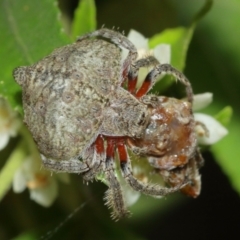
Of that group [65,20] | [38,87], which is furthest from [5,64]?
[65,20]

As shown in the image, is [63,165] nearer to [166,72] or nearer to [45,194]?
[45,194]

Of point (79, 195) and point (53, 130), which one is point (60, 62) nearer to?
point (53, 130)

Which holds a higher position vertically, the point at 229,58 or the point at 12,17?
the point at 12,17


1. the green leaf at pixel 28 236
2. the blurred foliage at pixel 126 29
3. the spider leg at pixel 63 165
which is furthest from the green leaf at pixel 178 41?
the green leaf at pixel 28 236

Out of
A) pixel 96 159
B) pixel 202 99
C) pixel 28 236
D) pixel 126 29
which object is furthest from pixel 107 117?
pixel 126 29

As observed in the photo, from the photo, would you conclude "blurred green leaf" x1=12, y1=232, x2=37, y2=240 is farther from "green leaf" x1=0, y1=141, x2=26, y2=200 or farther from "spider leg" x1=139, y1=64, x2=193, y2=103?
"spider leg" x1=139, y1=64, x2=193, y2=103

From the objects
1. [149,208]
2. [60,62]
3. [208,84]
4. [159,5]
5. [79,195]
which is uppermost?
[60,62]

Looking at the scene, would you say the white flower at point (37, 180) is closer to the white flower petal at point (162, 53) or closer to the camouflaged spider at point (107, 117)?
the camouflaged spider at point (107, 117)
